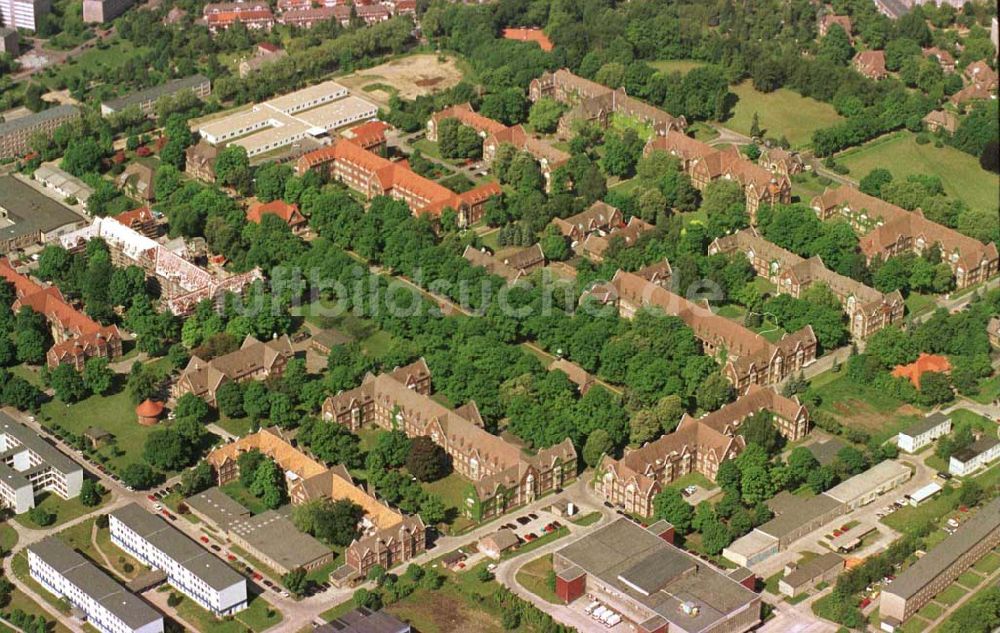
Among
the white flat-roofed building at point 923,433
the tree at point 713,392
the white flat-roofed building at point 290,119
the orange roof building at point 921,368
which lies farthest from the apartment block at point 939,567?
the white flat-roofed building at point 290,119

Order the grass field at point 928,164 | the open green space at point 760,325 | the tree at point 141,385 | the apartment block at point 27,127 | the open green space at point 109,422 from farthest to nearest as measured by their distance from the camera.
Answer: the apartment block at point 27,127 → the grass field at point 928,164 → the open green space at point 760,325 → the tree at point 141,385 → the open green space at point 109,422

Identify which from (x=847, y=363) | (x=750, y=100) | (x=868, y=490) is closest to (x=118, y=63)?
(x=750, y=100)

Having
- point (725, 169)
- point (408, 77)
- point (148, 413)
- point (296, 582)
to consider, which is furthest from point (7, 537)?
point (408, 77)

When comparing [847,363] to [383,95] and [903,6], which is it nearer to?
[383,95]

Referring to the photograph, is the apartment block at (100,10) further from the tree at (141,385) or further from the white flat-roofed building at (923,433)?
the white flat-roofed building at (923,433)

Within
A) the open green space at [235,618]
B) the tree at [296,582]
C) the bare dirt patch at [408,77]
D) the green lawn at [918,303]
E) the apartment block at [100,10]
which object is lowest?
the apartment block at [100,10]

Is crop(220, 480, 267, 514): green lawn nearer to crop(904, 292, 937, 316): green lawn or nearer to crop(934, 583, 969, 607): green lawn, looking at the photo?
Answer: crop(934, 583, 969, 607): green lawn

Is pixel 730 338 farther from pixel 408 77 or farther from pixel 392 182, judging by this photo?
pixel 408 77
